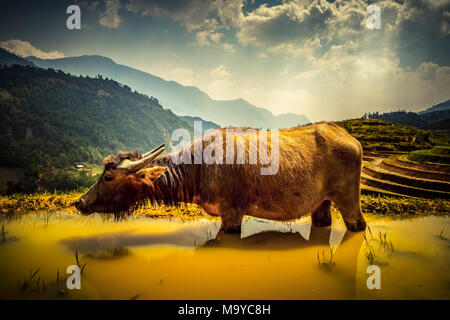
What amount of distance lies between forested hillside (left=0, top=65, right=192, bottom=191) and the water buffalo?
122 ft

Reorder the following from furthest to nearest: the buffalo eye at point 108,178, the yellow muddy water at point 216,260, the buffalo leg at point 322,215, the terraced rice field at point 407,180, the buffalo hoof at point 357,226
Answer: the terraced rice field at point 407,180 < the buffalo leg at point 322,215 < the buffalo hoof at point 357,226 < the buffalo eye at point 108,178 < the yellow muddy water at point 216,260

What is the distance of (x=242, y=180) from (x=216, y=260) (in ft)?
4.26

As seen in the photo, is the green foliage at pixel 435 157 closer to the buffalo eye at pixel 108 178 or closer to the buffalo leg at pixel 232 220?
the buffalo leg at pixel 232 220

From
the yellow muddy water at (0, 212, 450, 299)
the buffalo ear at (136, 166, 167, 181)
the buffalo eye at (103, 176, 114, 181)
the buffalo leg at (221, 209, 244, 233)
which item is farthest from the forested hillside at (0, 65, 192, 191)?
the buffalo leg at (221, 209, 244, 233)

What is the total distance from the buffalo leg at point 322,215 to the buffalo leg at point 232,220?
1842 millimetres

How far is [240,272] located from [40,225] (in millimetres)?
4139

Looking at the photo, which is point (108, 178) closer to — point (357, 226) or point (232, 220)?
point (232, 220)

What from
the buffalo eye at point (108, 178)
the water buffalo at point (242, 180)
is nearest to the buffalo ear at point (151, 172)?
the water buffalo at point (242, 180)

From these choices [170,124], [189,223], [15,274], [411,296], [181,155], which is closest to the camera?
[411,296]

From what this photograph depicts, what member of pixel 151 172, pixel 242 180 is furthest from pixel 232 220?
pixel 151 172

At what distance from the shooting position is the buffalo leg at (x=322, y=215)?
15.8 feet
